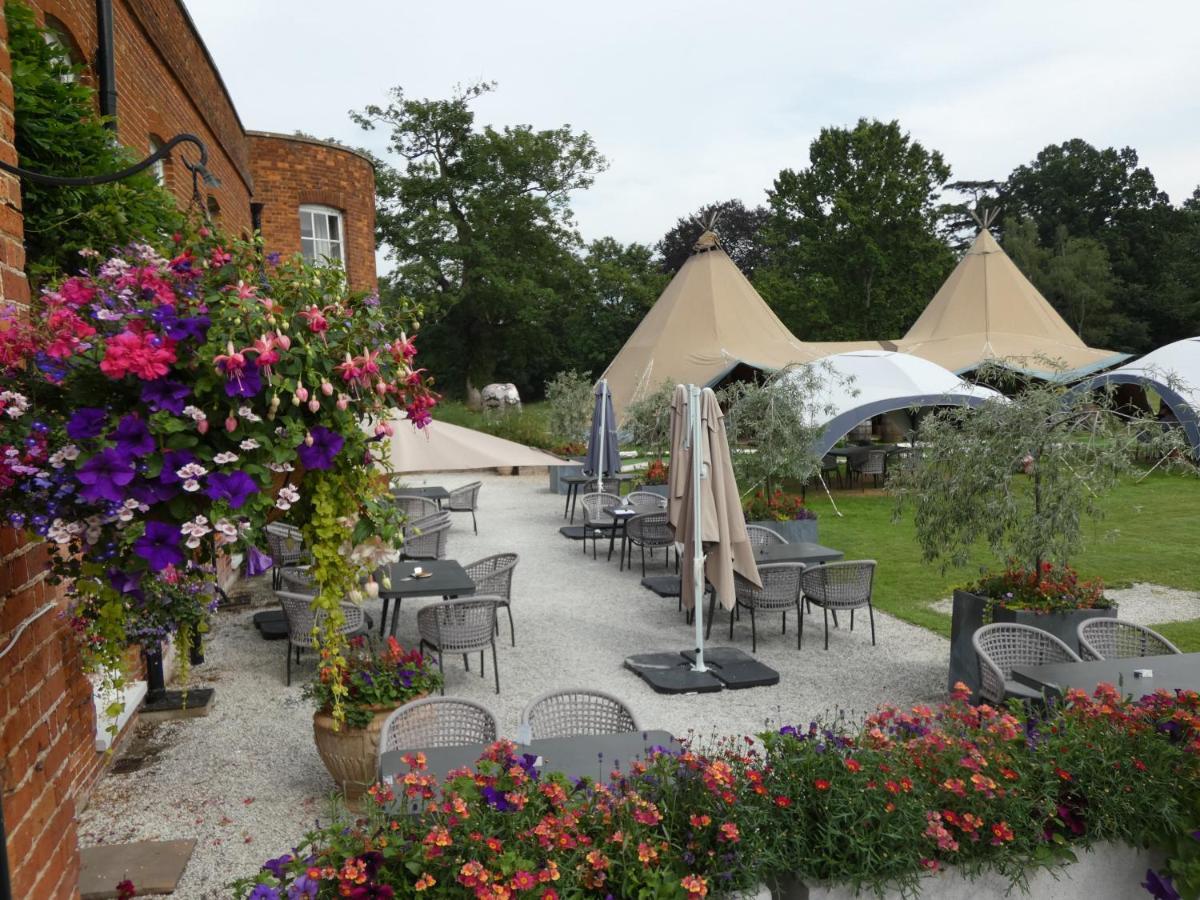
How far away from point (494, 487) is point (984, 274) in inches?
846

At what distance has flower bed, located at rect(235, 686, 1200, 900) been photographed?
9.51 ft

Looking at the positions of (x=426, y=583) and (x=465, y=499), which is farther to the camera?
(x=465, y=499)

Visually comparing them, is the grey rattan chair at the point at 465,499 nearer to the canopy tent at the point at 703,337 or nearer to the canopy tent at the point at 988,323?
the canopy tent at the point at 703,337

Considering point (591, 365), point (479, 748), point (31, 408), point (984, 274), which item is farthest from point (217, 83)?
point (591, 365)

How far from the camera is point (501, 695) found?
730 cm

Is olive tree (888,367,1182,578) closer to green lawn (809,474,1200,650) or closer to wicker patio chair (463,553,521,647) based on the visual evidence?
green lawn (809,474,1200,650)

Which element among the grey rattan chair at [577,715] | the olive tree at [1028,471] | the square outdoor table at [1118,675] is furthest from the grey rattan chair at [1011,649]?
the grey rattan chair at [577,715]

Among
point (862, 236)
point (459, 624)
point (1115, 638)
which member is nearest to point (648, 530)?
point (459, 624)

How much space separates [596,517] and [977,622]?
6768 millimetres

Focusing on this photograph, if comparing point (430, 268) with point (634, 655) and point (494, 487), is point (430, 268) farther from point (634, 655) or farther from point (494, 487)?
point (634, 655)

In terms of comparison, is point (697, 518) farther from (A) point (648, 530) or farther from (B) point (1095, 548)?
(B) point (1095, 548)

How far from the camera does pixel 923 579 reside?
435 inches

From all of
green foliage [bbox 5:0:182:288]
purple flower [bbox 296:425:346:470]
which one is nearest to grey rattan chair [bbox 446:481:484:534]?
green foliage [bbox 5:0:182:288]

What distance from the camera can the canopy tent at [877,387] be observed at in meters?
17.7
